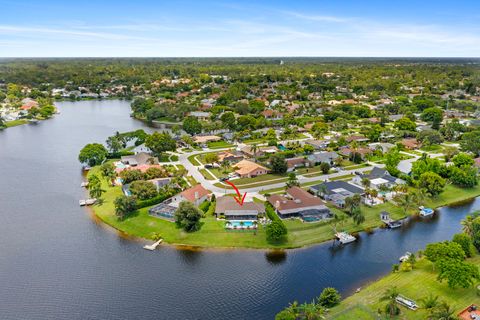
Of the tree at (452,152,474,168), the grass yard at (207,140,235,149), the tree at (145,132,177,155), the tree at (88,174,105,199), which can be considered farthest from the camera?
the grass yard at (207,140,235,149)

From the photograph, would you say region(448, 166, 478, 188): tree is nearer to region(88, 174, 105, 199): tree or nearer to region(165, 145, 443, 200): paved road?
region(165, 145, 443, 200): paved road

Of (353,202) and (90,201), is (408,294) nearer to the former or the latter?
(353,202)

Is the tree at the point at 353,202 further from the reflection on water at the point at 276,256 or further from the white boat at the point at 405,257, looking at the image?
the reflection on water at the point at 276,256

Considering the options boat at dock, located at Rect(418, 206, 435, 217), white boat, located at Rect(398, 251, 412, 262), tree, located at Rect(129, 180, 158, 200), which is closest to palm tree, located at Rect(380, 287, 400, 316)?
white boat, located at Rect(398, 251, 412, 262)

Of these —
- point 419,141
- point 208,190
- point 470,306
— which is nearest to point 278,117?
point 419,141

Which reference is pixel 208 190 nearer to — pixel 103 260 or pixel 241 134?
pixel 103 260

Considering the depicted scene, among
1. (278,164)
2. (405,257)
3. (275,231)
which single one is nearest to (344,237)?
(405,257)
